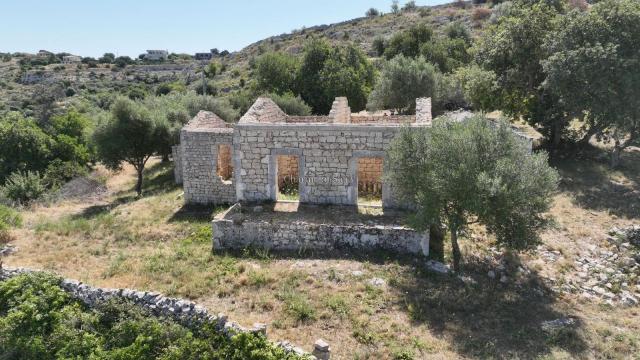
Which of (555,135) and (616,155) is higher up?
(555,135)

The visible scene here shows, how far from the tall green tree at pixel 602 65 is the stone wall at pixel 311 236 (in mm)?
11038

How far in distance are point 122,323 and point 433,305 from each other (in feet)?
23.1

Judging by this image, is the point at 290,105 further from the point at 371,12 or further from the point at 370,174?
the point at 371,12

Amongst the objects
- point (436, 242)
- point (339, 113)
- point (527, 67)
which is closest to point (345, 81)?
point (527, 67)

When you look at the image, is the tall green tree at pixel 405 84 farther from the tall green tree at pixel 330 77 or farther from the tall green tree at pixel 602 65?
the tall green tree at pixel 602 65

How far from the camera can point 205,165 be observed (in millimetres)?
18078

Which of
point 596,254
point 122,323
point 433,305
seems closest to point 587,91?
point 596,254

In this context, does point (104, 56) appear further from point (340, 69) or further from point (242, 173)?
point (242, 173)

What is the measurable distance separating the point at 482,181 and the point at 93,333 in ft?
31.0

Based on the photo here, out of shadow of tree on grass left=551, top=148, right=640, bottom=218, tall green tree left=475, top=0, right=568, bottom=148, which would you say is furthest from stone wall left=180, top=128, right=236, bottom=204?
tall green tree left=475, top=0, right=568, bottom=148

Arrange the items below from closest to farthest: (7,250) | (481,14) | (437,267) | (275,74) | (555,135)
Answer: (437,267) → (7,250) → (555,135) → (275,74) → (481,14)

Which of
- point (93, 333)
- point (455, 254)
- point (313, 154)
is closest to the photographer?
point (93, 333)

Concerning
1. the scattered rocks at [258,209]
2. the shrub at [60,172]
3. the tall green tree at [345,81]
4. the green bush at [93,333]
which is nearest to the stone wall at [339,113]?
the scattered rocks at [258,209]

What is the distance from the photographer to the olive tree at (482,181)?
1057 cm
